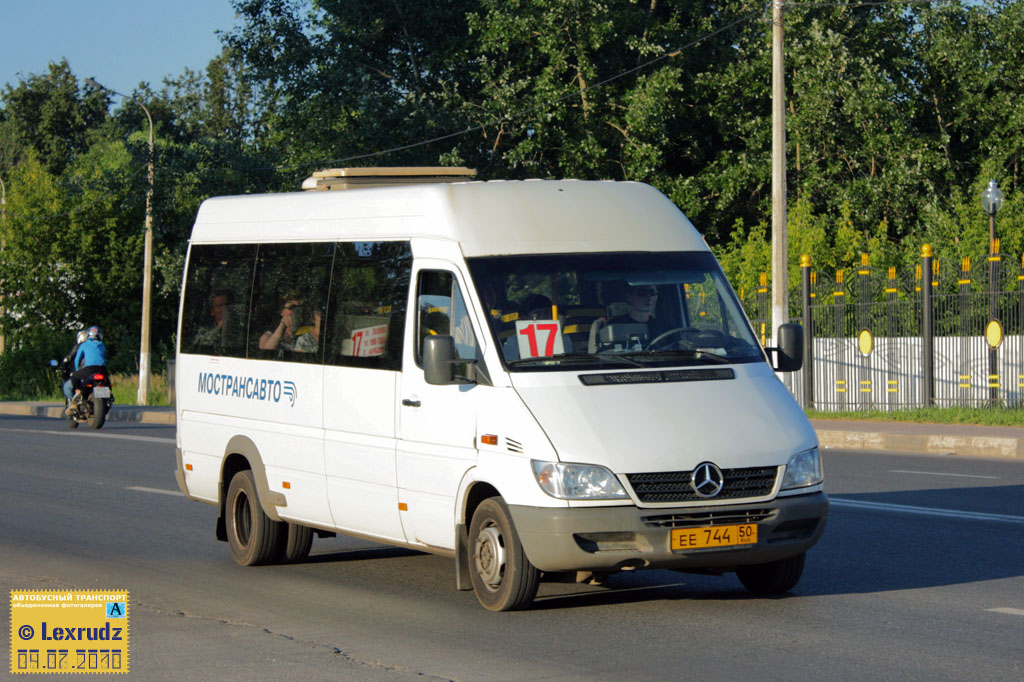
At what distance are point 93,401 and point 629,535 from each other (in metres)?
21.0

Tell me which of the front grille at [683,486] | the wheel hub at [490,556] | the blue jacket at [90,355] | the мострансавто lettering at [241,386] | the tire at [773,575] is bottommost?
the tire at [773,575]

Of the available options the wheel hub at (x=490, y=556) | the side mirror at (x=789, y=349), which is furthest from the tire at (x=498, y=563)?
the side mirror at (x=789, y=349)

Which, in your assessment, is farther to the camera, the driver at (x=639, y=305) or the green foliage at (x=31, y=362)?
the green foliage at (x=31, y=362)

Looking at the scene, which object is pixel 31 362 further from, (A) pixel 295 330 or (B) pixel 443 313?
(B) pixel 443 313

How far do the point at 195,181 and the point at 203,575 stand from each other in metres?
29.5

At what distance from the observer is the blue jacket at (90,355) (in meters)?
26.7

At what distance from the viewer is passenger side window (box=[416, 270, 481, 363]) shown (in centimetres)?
829

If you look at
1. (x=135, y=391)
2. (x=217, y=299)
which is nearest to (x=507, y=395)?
(x=217, y=299)

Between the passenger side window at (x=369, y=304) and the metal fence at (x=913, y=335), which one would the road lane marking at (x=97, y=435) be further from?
the passenger side window at (x=369, y=304)

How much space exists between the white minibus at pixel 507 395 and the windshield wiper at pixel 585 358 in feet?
0.04

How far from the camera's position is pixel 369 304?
30.0 feet

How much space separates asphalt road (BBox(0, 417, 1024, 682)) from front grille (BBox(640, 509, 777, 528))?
0.52 metres

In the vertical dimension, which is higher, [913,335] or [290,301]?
[290,301]

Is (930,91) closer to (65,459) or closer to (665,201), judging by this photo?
(65,459)
